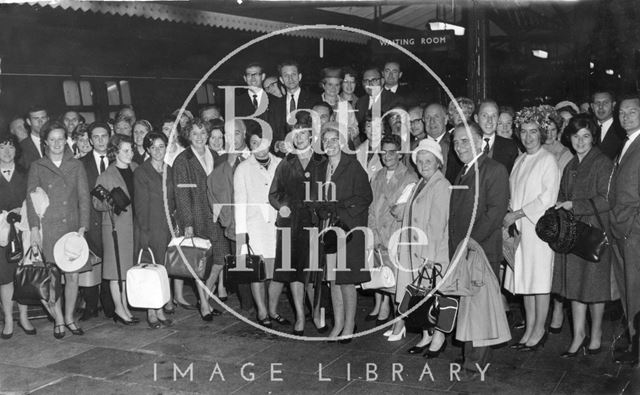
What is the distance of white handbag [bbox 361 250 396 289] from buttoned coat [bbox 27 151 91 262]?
9.20ft

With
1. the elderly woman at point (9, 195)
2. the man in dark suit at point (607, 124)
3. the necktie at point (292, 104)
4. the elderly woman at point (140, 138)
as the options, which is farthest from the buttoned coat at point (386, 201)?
the elderly woman at point (9, 195)

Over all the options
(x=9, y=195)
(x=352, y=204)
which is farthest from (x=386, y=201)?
(x=9, y=195)

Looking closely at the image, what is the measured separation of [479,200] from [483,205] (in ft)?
0.17

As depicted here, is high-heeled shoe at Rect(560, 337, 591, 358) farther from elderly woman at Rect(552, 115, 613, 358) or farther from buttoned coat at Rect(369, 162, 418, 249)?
buttoned coat at Rect(369, 162, 418, 249)

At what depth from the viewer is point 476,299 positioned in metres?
5.15

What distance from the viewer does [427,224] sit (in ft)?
17.8

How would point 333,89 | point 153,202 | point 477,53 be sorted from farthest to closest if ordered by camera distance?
1. point 477,53
2. point 333,89
3. point 153,202

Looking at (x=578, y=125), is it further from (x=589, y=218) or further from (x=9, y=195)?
(x=9, y=195)

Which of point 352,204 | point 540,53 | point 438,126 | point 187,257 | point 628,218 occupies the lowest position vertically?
point 187,257

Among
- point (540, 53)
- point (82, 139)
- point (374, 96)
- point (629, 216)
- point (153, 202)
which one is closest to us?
point (629, 216)

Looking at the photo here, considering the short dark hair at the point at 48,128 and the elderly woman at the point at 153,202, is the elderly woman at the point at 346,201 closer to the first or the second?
the elderly woman at the point at 153,202

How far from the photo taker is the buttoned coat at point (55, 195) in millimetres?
6293

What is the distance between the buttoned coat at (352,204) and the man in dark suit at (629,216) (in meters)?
1.99

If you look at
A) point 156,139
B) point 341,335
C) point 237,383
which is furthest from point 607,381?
point 156,139
